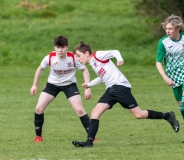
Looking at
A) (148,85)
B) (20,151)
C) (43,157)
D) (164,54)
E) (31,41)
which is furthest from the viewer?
(31,41)

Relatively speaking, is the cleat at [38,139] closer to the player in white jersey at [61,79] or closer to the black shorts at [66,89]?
the player in white jersey at [61,79]

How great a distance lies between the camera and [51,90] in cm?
1050

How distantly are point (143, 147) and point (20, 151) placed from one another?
71.1 inches

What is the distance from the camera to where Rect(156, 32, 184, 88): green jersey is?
387 inches

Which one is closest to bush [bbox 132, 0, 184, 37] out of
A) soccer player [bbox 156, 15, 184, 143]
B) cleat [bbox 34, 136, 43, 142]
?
cleat [bbox 34, 136, 43, 142]

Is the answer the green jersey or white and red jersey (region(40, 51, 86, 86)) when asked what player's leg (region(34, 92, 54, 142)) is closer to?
white and red jersey (region(40, 51, 86, 86))

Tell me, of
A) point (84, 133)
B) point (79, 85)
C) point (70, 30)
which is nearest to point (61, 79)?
point (84, 133)

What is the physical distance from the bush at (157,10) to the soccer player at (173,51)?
19915mm

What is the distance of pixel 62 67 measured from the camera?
34.0 feet

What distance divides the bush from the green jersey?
1992 cm

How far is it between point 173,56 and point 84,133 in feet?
8.42

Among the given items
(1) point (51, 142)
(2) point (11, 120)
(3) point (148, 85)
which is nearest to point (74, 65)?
(1) point (51, 142)

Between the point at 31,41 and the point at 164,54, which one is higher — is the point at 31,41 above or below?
below

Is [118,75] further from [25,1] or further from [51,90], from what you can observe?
[25,1]
